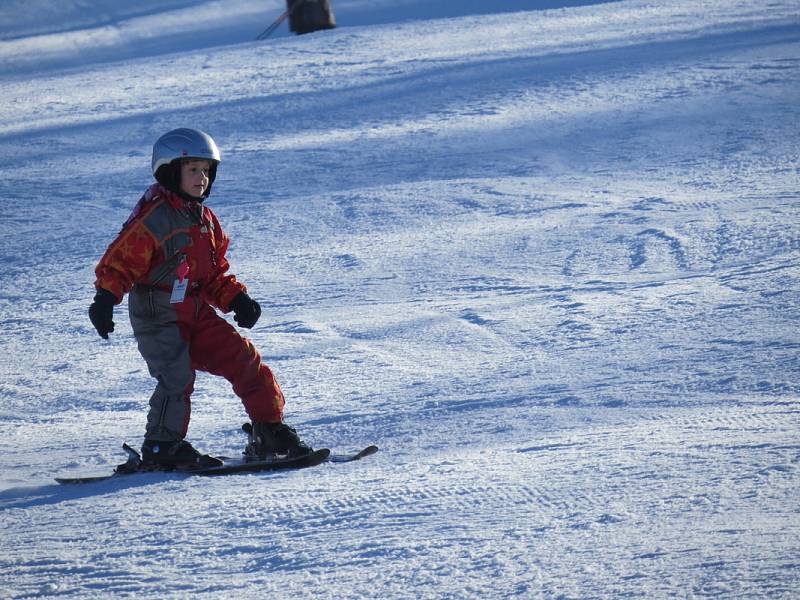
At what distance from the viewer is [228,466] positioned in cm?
364

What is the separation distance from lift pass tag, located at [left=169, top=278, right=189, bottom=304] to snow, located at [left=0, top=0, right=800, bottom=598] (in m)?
0.59

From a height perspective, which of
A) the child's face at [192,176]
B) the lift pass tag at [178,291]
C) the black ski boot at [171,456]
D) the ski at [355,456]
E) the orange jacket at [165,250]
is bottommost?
the ski at [355,456]

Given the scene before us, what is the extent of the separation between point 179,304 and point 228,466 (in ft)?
1.88

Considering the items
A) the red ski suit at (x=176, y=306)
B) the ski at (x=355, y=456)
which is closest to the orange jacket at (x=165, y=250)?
the red ski suit at (x=176, y=306)

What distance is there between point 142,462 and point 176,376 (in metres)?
0.33

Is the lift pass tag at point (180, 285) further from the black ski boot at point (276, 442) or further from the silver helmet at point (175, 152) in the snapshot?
the black ski boot at point (276, 442)

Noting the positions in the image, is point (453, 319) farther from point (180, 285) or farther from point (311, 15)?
point (311, 15)

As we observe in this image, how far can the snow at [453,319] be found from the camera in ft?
8.88

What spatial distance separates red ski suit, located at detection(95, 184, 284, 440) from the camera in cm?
354

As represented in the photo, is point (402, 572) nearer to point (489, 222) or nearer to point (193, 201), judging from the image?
point (193, 201)

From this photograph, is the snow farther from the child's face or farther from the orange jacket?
the child's face

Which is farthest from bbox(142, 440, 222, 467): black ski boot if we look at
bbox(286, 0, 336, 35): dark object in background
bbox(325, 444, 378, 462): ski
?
bbox(286, 0, 336, 35): dark object in background

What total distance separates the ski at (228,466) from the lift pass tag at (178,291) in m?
0.54

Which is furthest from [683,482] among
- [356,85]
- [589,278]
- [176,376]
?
[356,85]
